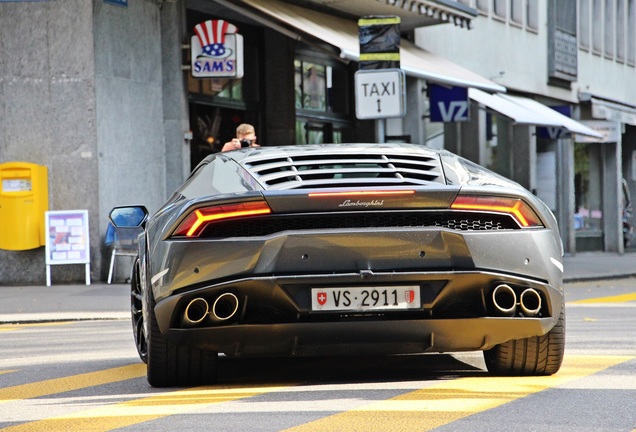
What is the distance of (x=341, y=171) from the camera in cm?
727

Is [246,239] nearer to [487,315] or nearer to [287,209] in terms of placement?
[287,209]

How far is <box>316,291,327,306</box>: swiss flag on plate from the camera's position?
6891 mm

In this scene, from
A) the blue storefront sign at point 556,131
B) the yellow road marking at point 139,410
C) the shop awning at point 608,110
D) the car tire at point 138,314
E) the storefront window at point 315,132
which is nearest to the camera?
the yellow road marking at point 139,410

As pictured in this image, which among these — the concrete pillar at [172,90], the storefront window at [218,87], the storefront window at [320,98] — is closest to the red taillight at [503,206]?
the concrete pillar at [172,90]

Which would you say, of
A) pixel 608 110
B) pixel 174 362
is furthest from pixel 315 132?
pixel 174 362

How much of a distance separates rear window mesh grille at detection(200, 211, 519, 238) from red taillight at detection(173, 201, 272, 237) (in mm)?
29

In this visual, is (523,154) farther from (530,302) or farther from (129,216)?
(530,302)

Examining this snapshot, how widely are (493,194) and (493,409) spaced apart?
3.96ft

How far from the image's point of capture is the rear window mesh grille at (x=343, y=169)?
7.06 m

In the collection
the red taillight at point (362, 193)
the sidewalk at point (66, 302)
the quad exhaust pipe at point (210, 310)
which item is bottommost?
the sidewalk at point (66, 302)

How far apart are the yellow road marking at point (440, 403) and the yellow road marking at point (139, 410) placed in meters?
0.72

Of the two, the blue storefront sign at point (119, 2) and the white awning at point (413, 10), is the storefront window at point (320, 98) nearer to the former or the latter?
the white awning at point (413, 10)

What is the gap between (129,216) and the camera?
337 inches

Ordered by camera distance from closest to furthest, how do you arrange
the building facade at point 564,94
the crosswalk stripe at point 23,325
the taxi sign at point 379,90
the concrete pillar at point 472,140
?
the crosswalk stripe at point 23,325
the taxi sign at point 379,90
the concrete pillar at point 472,140
the building facade at point 564,94
